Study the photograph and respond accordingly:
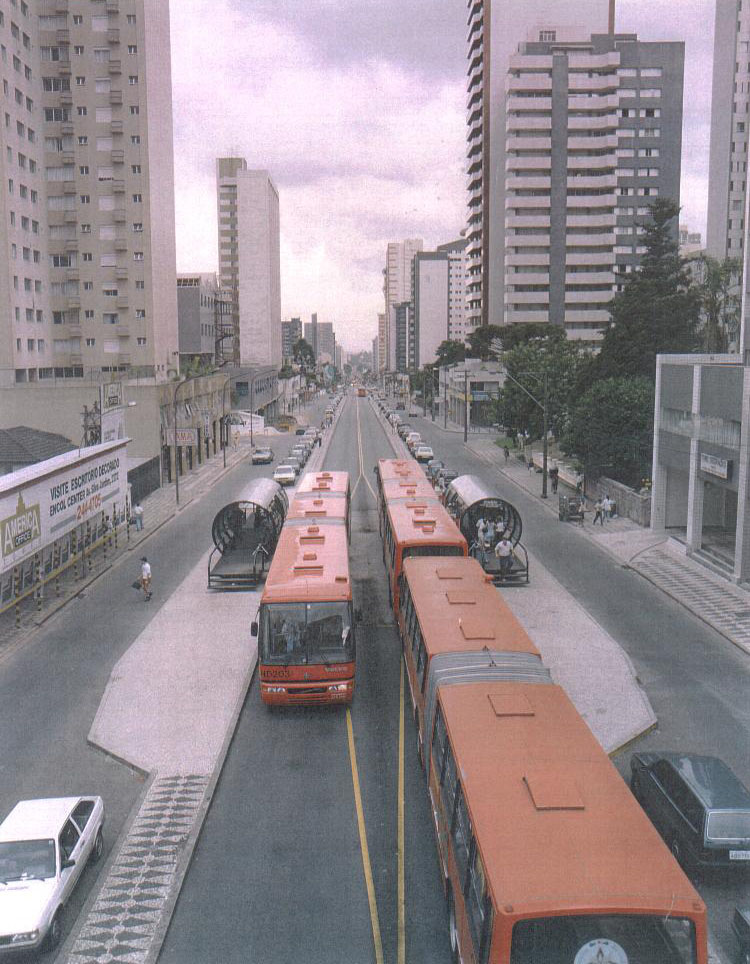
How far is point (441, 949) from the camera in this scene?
10.9 m

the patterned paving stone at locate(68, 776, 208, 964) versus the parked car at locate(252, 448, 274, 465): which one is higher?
the parked car at locate(252, 448, 274, 465)

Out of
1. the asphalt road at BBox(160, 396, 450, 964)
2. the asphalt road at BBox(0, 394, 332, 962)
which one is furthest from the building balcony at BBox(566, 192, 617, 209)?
the asphalt road at BBox(160, 396, 450, 964)

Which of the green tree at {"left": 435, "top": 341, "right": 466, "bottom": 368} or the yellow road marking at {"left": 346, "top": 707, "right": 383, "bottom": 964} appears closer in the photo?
the yellow road marking at {"left": 346, "top": 707, "right": 383, "bottom": 964}

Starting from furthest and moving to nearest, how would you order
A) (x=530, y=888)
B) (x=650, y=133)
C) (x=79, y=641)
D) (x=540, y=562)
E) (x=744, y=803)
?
(x=650, y=133) → (x=540, y=562) → (x=79, y=641) → (x=744, y=803) → (x=530, y=888)

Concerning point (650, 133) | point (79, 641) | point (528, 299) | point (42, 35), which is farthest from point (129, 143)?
point (650, 133)

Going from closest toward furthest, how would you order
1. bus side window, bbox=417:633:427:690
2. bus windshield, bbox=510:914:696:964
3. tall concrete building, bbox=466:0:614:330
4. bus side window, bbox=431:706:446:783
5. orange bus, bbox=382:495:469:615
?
bus windshield, bbox=510:914:696:964, bus side window, bbox=431:706:446:783, bus side window, bbox=417:633:427:690, orange bus, bbox=382:495:469:615, tall concrete building, bbox=466:0:614:330

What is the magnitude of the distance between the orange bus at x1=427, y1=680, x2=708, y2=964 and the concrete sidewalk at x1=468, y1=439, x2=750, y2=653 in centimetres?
1446

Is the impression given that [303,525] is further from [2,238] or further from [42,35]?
[42,35]

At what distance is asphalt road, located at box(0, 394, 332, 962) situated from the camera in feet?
50.3

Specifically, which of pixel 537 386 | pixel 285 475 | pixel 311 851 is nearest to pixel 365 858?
pixel 311 851

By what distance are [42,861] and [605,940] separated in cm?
794

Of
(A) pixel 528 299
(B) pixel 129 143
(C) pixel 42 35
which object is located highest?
(C) pixel 42 35

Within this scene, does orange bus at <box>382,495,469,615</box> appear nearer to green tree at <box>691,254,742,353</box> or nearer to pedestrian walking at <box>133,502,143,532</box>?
pedestrian walking at <box>133,502,143,532</box>

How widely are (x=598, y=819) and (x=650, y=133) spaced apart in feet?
384
